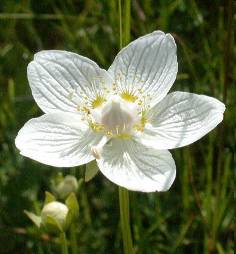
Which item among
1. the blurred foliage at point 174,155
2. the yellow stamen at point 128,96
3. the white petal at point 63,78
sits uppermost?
the white petal at point 63,78

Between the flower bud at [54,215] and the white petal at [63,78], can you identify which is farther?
the white petal at [63,78]

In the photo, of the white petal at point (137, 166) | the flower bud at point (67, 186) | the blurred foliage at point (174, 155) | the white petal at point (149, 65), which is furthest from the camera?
the blurred foliage at point (174, 155)

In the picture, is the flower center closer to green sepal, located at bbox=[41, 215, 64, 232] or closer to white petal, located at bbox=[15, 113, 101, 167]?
white petal, located at bbox=[15, 113, 101, 167]

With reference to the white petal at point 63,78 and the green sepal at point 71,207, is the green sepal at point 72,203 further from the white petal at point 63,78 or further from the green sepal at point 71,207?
the white petal at point 63,78

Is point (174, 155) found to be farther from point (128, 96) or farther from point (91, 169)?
point (91, 169)

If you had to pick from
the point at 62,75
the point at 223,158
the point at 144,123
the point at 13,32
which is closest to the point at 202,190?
the point at 223,158

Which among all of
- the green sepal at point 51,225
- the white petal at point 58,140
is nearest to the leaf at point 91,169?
Answer: the white petal at point 58,140

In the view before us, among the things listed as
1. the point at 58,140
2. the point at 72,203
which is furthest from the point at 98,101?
the point at 72,203
